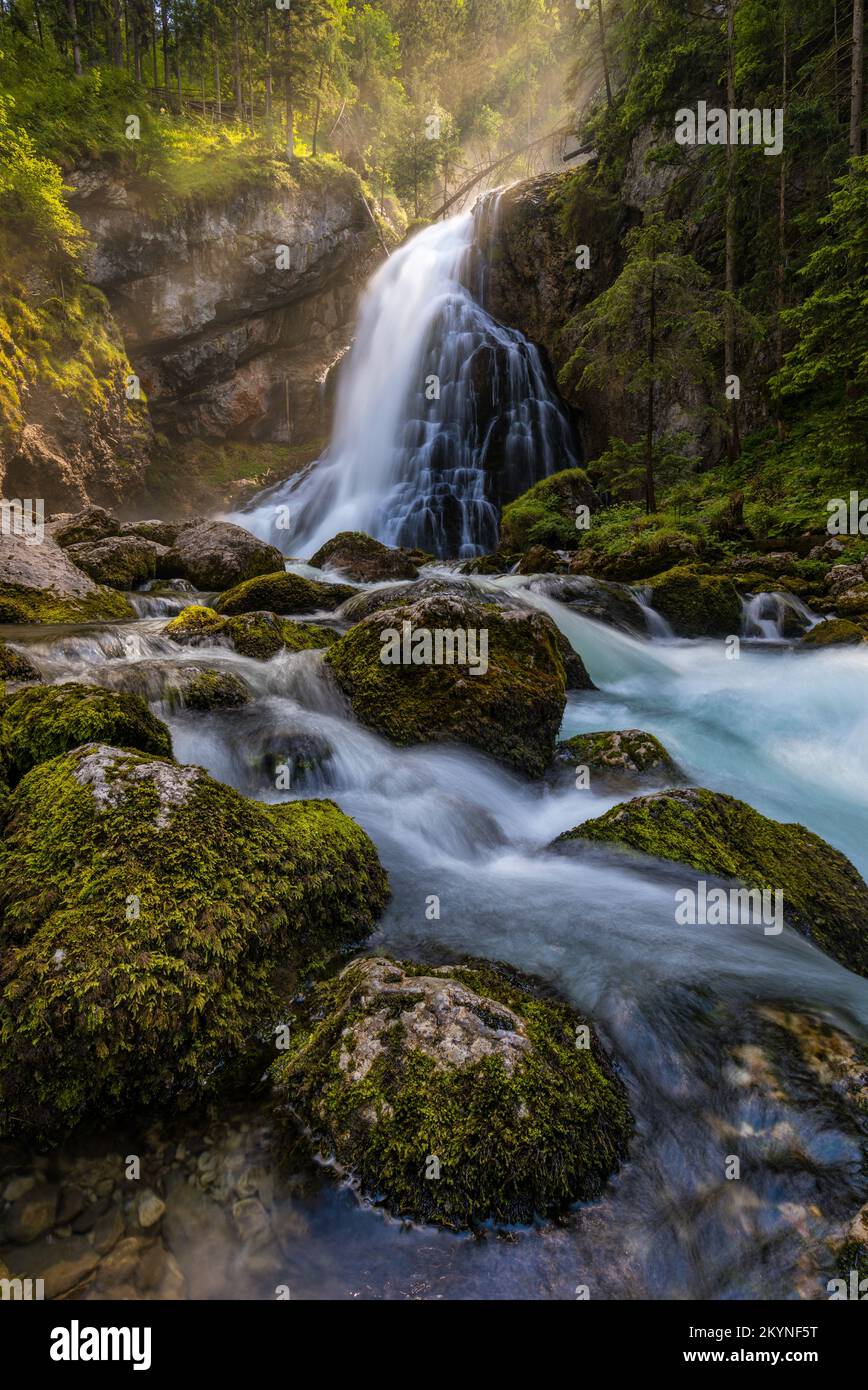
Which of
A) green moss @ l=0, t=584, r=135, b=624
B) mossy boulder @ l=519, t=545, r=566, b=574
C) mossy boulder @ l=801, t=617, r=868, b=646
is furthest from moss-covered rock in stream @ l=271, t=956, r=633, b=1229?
mossy boulder @ l=519, t=545, r=566, b=574

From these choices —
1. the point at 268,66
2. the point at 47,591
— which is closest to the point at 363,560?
the point at 47,591

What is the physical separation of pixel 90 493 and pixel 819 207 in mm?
27288

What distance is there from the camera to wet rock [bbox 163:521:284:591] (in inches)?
513

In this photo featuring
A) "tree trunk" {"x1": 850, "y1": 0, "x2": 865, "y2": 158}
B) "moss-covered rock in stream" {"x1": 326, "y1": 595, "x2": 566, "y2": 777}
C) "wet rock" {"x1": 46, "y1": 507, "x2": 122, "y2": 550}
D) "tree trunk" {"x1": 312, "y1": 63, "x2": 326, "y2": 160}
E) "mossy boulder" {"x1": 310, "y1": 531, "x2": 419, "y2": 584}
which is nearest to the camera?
"moss-covered rock in stream" {"x1": 326, "y1": 595, "x2": 566, "y2": 777}

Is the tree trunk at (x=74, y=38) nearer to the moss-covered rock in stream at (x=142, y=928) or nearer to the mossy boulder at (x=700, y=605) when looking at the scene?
the mossy boulder at (x=700, y=605)

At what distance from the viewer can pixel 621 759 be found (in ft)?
19.6

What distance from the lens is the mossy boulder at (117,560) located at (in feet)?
40.1

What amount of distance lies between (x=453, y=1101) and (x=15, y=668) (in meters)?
5.60

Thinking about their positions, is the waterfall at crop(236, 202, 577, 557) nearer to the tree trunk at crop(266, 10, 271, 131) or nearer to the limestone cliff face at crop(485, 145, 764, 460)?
the limestone cliff face at crop(485, 145, 764, 460)

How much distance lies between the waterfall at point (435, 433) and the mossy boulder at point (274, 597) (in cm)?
1232

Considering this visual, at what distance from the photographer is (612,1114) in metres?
2.31

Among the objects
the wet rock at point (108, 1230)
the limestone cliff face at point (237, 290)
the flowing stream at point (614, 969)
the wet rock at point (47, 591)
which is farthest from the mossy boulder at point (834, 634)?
the limestone cliff face at point (237, 290)

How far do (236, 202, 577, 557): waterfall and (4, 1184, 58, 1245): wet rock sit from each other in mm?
21879

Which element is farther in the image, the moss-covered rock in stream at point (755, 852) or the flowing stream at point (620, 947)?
the moss-covered rock in stream at point (755, 852)
